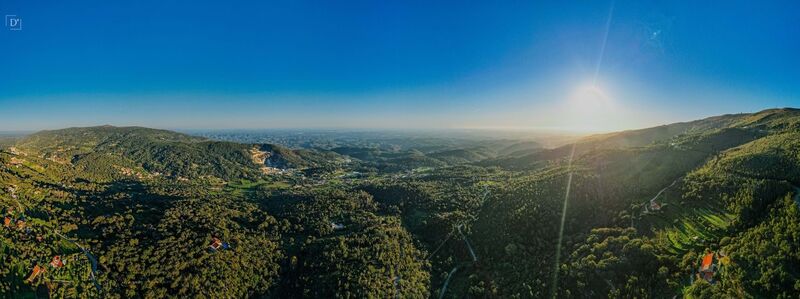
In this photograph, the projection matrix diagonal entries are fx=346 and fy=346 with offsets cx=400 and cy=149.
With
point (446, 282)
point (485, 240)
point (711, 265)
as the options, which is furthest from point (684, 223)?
point (446, 282)

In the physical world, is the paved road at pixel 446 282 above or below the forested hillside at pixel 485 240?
below

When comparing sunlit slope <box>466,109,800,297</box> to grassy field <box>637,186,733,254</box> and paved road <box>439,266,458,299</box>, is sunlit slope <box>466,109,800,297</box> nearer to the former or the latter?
grassy field <box>637,186,733,254</box>

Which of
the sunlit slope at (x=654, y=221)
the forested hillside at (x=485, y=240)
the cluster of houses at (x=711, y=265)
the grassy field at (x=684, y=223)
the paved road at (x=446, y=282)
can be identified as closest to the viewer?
the cluster of houses at (x=711, y=265)

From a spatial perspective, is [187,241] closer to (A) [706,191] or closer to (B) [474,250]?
(B) [474,250]

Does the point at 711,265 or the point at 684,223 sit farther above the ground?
the point at 684,223

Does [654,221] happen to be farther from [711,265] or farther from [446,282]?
[446,282]

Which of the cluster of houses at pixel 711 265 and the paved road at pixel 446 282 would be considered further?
the paved road at pixel 446 282

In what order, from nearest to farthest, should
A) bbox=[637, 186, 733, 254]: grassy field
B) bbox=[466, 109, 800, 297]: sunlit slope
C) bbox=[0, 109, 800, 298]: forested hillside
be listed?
bbox=[466, 109, 800, 297]: sunlit slope → bbox=[0, 109, 800, 298]: forested hillside → bbox=[637, 186, 733, 254]: grassy field

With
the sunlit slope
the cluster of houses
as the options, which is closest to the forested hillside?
the cluster of houses

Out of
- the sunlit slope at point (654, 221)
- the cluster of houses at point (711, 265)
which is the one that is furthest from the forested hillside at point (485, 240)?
the sunlit slope at point (654, 221)

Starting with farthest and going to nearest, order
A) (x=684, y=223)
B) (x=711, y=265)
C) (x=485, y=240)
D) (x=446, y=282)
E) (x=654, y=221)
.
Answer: (x=485, y=240), (x=446, y=282), (x=654, y=221), (x=684, y=223), (x=711, y=265)

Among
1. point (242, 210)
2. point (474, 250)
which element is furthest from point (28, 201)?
point (474, 250)

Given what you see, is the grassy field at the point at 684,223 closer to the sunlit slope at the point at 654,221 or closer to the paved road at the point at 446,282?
the sunlit slope at the point at 654,221
